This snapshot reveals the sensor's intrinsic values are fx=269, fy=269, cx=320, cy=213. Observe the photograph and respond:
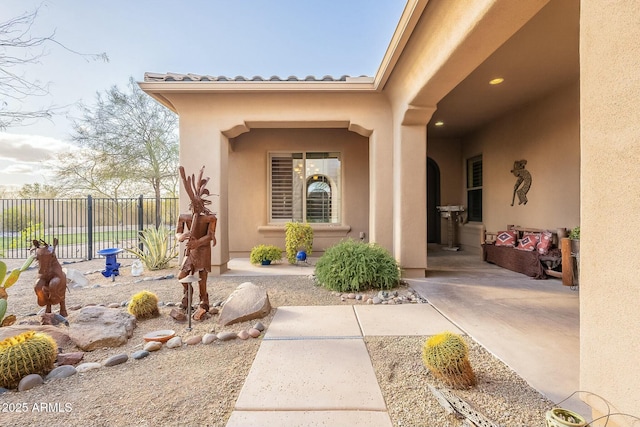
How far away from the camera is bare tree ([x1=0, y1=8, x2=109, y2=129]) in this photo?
2.92m

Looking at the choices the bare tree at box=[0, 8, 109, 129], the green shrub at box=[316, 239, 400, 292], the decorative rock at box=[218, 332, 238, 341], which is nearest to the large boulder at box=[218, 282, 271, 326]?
the decorative rock at box=[218, 332, 238, 341]

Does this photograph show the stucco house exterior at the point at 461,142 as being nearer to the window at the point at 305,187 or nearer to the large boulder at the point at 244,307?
the window at the point at 305,187

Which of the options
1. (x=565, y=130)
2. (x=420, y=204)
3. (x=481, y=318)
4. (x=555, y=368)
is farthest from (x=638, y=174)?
(x=565, y=130)

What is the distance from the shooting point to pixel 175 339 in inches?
99.8

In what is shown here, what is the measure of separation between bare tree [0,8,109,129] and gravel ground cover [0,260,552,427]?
271cm

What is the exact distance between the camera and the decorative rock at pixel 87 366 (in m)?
2.11

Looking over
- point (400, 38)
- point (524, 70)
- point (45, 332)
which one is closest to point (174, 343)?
point (45, 332)

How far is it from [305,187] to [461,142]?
18.4ft

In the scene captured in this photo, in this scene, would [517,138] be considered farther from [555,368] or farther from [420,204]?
[555,368]

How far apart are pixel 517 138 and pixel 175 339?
8015 mm

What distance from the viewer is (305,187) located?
740cm

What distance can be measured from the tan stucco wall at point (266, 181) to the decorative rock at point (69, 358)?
4.92 m

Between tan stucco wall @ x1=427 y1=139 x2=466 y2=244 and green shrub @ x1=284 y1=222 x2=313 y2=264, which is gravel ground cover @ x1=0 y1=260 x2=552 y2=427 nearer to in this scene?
green shrub @ x1=284 y1=222 x2=313 y2=264

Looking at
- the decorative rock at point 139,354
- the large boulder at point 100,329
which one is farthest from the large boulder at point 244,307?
the large boulder at point 100,329
